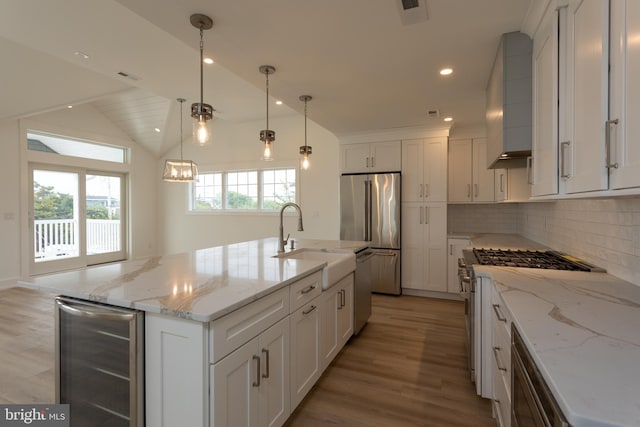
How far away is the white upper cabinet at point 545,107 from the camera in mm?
1527

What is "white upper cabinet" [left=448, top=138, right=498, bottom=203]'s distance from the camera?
4316 mm

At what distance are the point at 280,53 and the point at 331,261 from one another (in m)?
1.72

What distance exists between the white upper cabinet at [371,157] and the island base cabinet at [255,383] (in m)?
3.35

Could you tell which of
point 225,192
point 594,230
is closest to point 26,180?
point 225,192

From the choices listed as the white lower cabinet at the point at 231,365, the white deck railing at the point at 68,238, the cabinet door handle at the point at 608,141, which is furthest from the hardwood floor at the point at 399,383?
the white deck railing at the point at 68,238

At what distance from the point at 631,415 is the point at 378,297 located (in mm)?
3960

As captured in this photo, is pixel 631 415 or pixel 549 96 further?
pixel 549 96

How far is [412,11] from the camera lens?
1799mm

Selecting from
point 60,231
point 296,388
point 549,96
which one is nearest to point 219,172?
point 60,231

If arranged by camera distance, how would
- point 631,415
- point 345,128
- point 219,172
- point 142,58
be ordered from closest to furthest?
point 631,415 → point 142,58 → point 345,128 → point 219,172

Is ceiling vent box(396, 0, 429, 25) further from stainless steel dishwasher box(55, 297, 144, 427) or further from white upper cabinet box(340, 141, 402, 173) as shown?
white upper cabinet box(340, 141, 402, 173)

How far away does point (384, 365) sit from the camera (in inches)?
99.6

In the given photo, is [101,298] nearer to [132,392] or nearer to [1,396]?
[132,392]

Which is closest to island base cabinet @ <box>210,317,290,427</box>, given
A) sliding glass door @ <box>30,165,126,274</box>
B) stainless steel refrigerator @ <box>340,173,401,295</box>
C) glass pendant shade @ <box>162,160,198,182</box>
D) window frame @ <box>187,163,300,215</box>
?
glass pendant shade @ <box>162,160,198,182</box>
